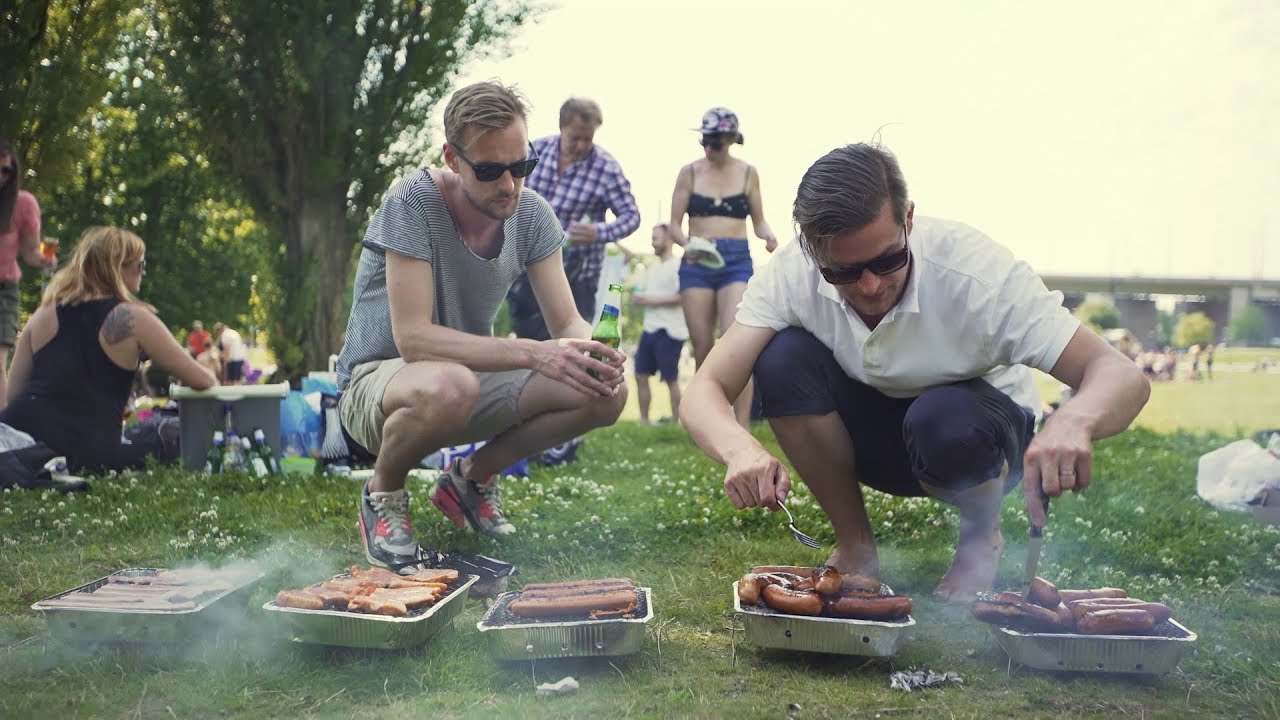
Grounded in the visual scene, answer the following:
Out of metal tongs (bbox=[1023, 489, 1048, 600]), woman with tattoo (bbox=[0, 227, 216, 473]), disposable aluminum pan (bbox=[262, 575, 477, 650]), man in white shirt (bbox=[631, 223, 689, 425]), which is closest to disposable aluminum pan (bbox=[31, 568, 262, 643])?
disposable aluminum pan (bbox=[262, 575, 477, 650])

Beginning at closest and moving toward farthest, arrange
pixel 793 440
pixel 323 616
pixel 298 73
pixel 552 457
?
pixel 323 616, pixel 793 440, pixel 552 457, pixel 298 73

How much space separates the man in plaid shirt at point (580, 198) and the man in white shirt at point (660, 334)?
3.11m

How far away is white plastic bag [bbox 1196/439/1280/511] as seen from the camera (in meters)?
5.18

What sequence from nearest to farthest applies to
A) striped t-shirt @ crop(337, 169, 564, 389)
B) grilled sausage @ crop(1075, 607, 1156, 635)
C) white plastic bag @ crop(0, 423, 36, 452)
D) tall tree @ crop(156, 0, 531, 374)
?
grilled sausage @ crop(1075, 607, 1156, 635), striped t-shirt @ crop(337, 169, 564, 389), white plastic bag @ crop(0, 423, 36, 452), tall tree @ crop(156, 0, 531, 374)

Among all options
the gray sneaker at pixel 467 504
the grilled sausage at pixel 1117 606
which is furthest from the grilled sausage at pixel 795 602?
the gray sneaker at pixel 467 504

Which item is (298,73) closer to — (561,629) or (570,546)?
(570,546)

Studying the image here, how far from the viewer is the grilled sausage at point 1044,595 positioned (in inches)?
112

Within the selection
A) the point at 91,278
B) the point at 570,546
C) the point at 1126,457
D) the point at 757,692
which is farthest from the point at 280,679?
the point at 1126,457

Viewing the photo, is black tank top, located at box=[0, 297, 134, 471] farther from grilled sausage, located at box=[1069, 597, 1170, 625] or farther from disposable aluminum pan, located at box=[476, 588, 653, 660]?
grilled sausage, located at box=[1069, 597, 1170, 625]

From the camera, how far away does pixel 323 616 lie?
2805 millimetres

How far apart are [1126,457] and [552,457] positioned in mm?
4256

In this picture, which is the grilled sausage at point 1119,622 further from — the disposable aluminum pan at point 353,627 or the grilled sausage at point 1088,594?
the disposable aluminum pan at point 353,627

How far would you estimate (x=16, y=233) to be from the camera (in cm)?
741

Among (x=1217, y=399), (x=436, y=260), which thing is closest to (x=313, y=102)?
(x=436, y=260)
